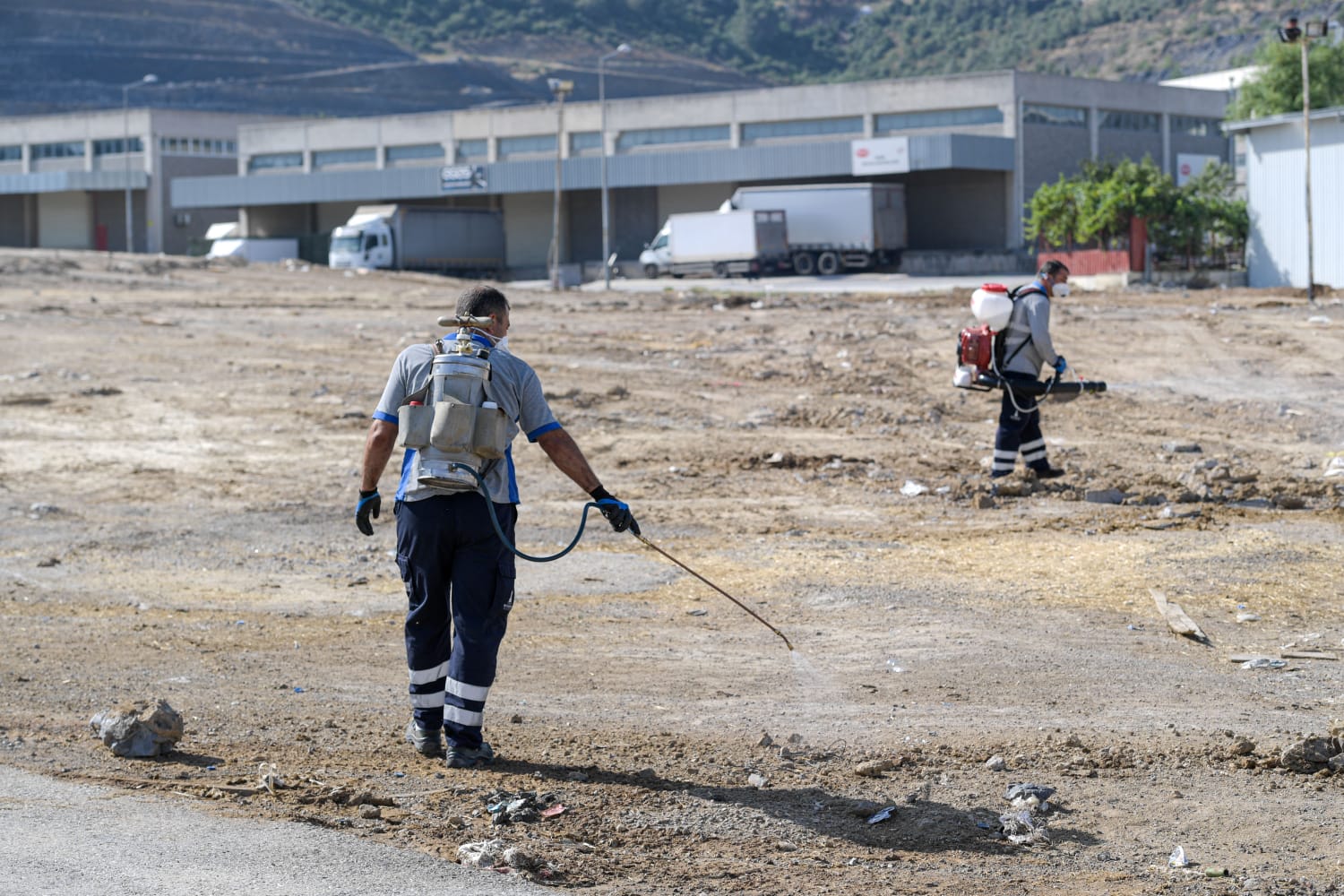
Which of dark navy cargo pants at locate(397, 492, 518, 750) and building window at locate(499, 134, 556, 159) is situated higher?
building window at locate(499, 134, 556, 159)

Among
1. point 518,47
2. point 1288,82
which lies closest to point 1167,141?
point 1288,82

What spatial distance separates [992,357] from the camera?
13.9m

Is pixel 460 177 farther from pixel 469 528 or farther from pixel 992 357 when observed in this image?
pixel 469 528

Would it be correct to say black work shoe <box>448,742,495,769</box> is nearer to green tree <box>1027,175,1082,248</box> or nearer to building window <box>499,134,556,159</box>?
green tree <box>1027,175,1082,248</box>

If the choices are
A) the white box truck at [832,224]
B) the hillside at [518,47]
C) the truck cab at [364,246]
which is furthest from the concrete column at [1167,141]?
the hillside at [518,47]

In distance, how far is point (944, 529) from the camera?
41.0 feet

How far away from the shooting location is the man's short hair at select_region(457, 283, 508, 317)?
6.42 meters

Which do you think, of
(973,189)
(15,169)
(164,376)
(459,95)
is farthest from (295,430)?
(459,95)

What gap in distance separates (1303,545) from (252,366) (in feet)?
47.9

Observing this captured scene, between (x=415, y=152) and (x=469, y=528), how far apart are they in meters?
71.8

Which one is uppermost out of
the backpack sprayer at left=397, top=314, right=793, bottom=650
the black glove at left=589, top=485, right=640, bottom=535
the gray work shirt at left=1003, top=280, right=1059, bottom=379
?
the gray work shirt at left=1003, top=280, right=1059, bottom=379

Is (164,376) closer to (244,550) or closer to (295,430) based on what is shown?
(295,430)

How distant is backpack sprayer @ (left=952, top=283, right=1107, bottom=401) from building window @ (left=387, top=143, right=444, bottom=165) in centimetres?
6354

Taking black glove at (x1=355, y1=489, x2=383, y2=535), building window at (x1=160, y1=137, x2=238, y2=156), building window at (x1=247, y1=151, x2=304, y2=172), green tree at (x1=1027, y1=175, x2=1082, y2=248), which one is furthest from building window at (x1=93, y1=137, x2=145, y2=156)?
black glove at (x1=355, y1=489, x2=383, y2=535)
